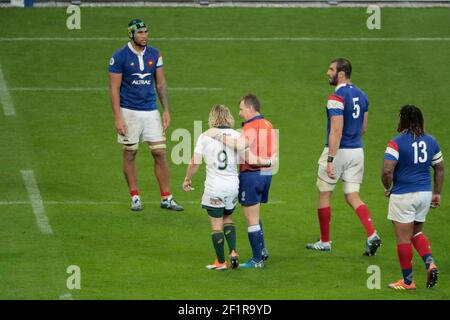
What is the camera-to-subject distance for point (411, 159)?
14734mm

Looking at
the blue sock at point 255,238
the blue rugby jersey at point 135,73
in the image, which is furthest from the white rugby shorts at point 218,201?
the blue rugby jersey at point 135,73

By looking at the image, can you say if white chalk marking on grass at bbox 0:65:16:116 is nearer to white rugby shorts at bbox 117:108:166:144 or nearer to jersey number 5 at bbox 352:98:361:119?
white rugby shorts at bbox 117:108:166:144

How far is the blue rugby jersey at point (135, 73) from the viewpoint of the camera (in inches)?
712

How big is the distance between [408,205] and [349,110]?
2.06 meters

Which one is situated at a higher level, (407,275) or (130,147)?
(130,147)

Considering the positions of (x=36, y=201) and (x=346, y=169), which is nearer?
(x=346, y=169)

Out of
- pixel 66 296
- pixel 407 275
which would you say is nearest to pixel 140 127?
pixel 66 296

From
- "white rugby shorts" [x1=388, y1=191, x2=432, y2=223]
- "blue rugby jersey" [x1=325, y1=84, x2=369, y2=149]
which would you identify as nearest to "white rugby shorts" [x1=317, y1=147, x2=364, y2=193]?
"blue rugby jersey" [x1=325, y1=84, x2=369, y2=149]

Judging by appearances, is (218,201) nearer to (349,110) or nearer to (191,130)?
(349,110)

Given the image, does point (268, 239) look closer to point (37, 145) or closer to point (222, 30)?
point (37, 145)

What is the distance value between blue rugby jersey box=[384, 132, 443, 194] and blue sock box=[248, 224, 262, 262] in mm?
1815

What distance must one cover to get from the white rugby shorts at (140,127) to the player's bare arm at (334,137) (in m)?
3.15

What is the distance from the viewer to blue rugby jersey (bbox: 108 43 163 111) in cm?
1808

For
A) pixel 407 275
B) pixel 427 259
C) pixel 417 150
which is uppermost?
pixel 417 150
